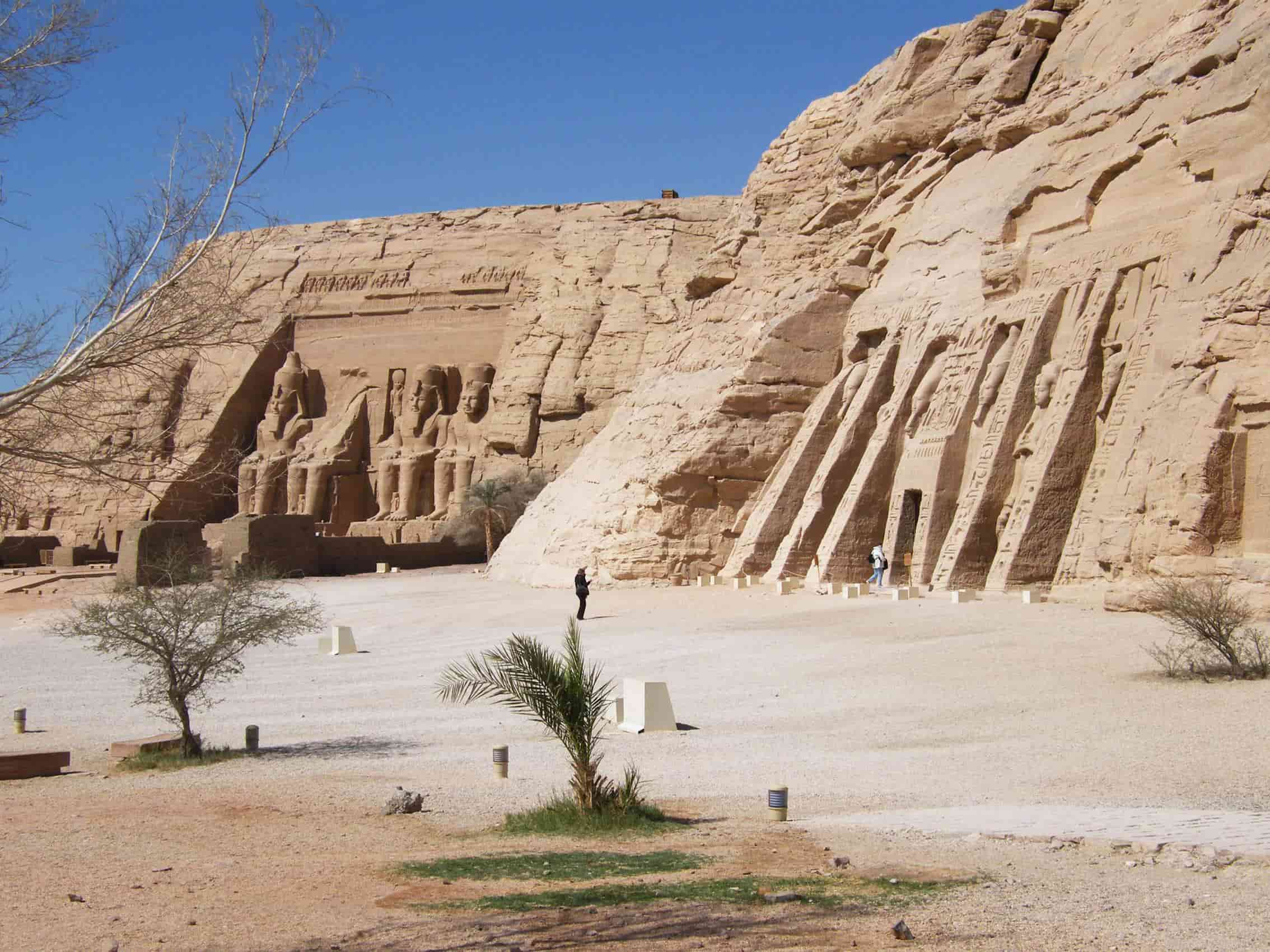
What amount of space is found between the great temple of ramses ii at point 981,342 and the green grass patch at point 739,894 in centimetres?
536

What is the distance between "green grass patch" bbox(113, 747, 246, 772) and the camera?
9.64m

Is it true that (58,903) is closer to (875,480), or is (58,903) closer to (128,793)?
(128,793)

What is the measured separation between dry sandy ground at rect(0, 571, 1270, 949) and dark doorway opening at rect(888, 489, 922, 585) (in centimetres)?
251

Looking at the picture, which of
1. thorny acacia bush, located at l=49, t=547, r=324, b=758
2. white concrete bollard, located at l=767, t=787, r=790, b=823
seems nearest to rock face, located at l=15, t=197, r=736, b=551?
thorny acacia bush, located at l=49, t=547, r=324, b=758

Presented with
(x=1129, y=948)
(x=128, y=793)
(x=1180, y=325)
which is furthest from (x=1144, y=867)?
(x=1180, y=325)

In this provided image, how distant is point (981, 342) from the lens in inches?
763

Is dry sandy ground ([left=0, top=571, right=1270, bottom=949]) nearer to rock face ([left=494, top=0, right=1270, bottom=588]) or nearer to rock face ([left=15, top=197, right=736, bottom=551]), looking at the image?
rock face ([left=494, top=0, right=1270, bottom=588])

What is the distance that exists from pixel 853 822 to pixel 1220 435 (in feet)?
30.7

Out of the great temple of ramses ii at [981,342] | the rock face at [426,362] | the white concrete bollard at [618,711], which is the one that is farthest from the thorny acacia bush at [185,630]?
the rock face at [426,362]

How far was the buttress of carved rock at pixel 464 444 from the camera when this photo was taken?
1565 inches

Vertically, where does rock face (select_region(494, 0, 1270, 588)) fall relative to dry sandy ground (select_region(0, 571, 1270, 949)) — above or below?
above

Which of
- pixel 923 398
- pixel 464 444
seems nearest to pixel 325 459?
pixel 464 444

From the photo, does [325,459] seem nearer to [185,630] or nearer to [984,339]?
[984,339]

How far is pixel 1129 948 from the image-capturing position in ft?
14.5
